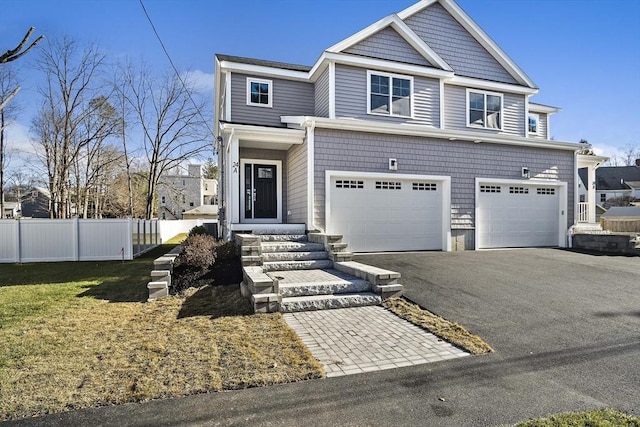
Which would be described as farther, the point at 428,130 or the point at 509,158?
the point at 509,158

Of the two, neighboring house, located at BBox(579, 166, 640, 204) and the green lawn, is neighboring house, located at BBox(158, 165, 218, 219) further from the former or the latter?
neighboring house, located at BBox(579, 166, 640, 204)

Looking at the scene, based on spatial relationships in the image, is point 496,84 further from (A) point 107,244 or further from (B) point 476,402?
(A) point 107,244

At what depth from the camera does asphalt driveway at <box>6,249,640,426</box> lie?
2.88 meters

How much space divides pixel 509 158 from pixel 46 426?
43.2 ft

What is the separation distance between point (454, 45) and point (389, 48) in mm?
3049

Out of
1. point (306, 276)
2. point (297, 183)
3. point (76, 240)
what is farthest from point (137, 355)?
point (76, 240)

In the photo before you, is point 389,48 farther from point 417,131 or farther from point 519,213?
point 519,213

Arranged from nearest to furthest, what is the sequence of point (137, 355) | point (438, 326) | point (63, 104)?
1. point (137, 355)
2. point (438, 326)
3. point (63, 104)

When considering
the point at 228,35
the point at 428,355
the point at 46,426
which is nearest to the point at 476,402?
the point at 428,355

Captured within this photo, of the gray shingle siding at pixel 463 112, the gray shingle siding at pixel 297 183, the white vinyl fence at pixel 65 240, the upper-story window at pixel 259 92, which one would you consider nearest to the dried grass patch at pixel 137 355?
the gray shingle siding at pixel 297 183

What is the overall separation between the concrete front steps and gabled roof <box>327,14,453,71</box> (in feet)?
23.9

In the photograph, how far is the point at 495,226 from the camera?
1212 centimetres

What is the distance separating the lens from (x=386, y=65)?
1220 cm

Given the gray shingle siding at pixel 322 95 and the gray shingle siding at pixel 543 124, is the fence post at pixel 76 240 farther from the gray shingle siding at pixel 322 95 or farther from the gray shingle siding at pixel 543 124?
the gray shingle siding at pixel 543 124
